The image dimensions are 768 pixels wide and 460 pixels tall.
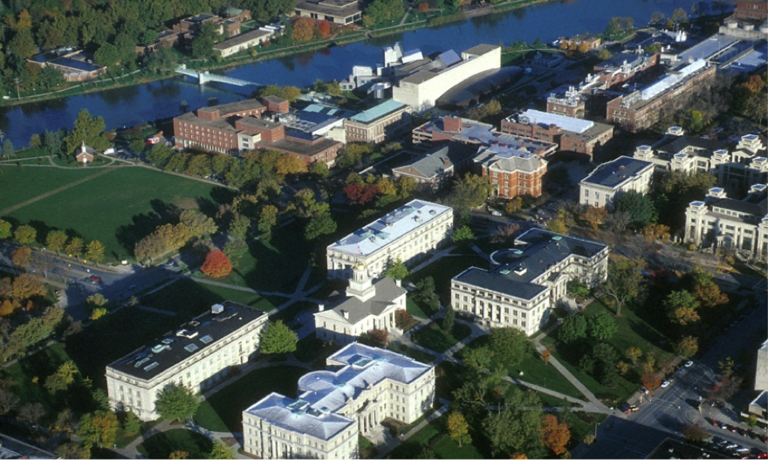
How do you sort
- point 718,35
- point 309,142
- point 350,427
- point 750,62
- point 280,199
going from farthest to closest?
point 718,35 → point 750,62 → point 309,142 → point 280,199 → point 350,427

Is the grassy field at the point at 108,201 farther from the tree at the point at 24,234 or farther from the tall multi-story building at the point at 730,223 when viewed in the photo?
the tall multi-story building at the point at 730,223

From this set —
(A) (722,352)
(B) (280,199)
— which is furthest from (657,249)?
(B) (280,199)

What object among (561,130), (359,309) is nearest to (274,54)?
(561,130)

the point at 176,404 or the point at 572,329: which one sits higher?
the point at 176,404

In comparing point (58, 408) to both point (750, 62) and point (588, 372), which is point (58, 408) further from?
point (750, 62)

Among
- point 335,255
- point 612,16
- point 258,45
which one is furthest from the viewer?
point 612,16

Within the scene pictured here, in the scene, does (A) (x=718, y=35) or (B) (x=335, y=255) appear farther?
(A) (x=718, y=35)

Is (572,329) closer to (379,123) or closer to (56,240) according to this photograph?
(56,240)

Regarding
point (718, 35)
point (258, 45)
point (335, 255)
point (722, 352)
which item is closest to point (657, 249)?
point (722, 352)
